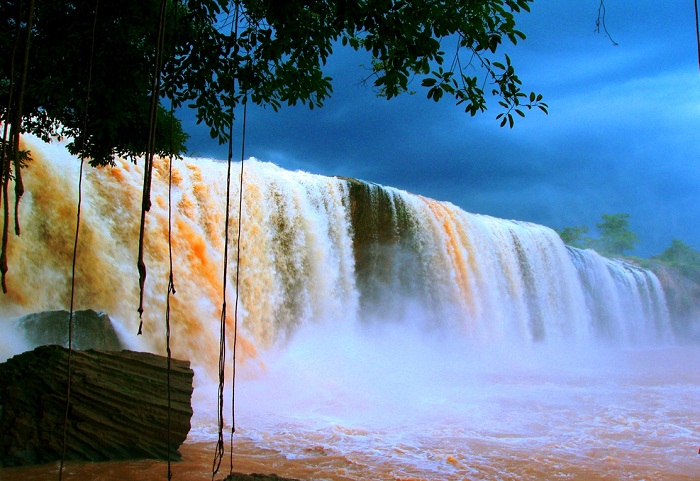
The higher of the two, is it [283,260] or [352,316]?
[283,260]

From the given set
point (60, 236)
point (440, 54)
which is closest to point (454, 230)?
point (60, 236)

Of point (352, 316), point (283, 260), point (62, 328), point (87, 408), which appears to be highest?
point (283, 260)

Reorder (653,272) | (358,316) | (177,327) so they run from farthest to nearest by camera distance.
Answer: (653,272)
(358,316)
(177,327)

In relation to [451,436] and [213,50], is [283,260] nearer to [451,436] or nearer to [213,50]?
[451,436]

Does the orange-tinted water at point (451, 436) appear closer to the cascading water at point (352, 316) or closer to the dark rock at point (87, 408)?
the cascading water at point (352, 316)

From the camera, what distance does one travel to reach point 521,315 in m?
19.2

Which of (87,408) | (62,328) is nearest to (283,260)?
(62,328)

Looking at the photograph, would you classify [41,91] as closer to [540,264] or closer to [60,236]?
[60,236]

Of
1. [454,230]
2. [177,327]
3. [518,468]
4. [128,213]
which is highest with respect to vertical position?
[454,230]

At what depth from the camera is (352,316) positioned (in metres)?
14.3

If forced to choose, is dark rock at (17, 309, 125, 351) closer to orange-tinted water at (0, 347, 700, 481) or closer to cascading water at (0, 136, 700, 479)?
cascading water at (0, 136, 700, 479)

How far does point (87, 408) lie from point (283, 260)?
312 inches

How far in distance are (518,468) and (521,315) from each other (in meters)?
14.2

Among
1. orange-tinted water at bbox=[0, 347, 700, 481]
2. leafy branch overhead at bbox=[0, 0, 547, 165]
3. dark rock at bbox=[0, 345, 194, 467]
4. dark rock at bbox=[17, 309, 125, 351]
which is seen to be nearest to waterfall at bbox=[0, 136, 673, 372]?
dark rock at bbox=[17, 309, 125, 351]
